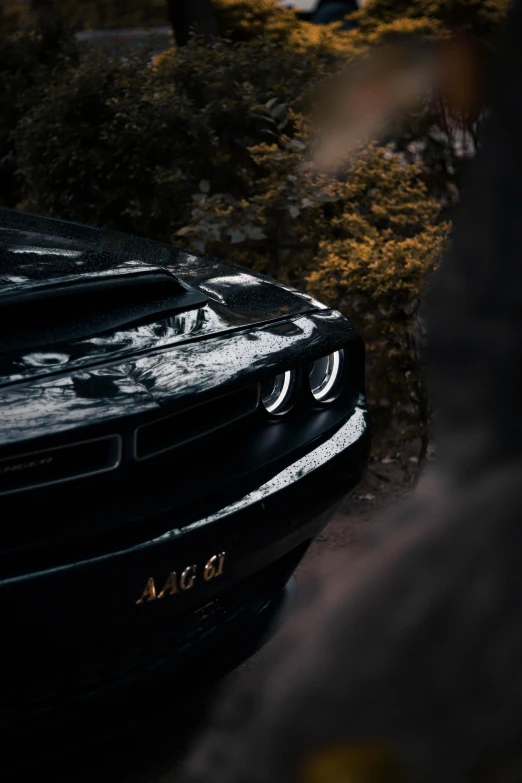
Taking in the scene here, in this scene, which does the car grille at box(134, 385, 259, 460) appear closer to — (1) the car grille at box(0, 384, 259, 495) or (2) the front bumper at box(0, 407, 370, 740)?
(1) the car grille at box(0, 384, 259, 495)

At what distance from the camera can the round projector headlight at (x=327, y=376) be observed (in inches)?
103

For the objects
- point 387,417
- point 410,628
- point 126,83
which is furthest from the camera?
point 126,83

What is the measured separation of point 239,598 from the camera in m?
2.40

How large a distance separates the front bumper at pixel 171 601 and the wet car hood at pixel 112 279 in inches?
15.5

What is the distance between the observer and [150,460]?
2.04 meters

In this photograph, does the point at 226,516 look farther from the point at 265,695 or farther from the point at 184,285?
the point at 265,695

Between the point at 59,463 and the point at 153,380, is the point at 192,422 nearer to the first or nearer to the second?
the point at 153,380

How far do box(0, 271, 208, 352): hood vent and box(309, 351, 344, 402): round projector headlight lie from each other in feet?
1.30

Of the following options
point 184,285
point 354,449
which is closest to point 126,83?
point 184,285

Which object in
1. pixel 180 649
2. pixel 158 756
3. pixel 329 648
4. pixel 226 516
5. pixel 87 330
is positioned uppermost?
pixel 329 648

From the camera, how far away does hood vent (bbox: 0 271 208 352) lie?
6.81ft

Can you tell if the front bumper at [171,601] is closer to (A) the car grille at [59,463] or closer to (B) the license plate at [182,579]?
(B) the license plate at [182,579]

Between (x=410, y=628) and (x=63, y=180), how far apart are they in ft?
16.6

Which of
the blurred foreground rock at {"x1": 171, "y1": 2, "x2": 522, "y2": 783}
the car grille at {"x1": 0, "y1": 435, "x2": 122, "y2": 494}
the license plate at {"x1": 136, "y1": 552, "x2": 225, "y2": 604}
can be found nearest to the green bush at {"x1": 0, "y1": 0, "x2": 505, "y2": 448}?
the license plate at {"x1": 136, "y1": 552, "x2": 225, "y2": 604}
